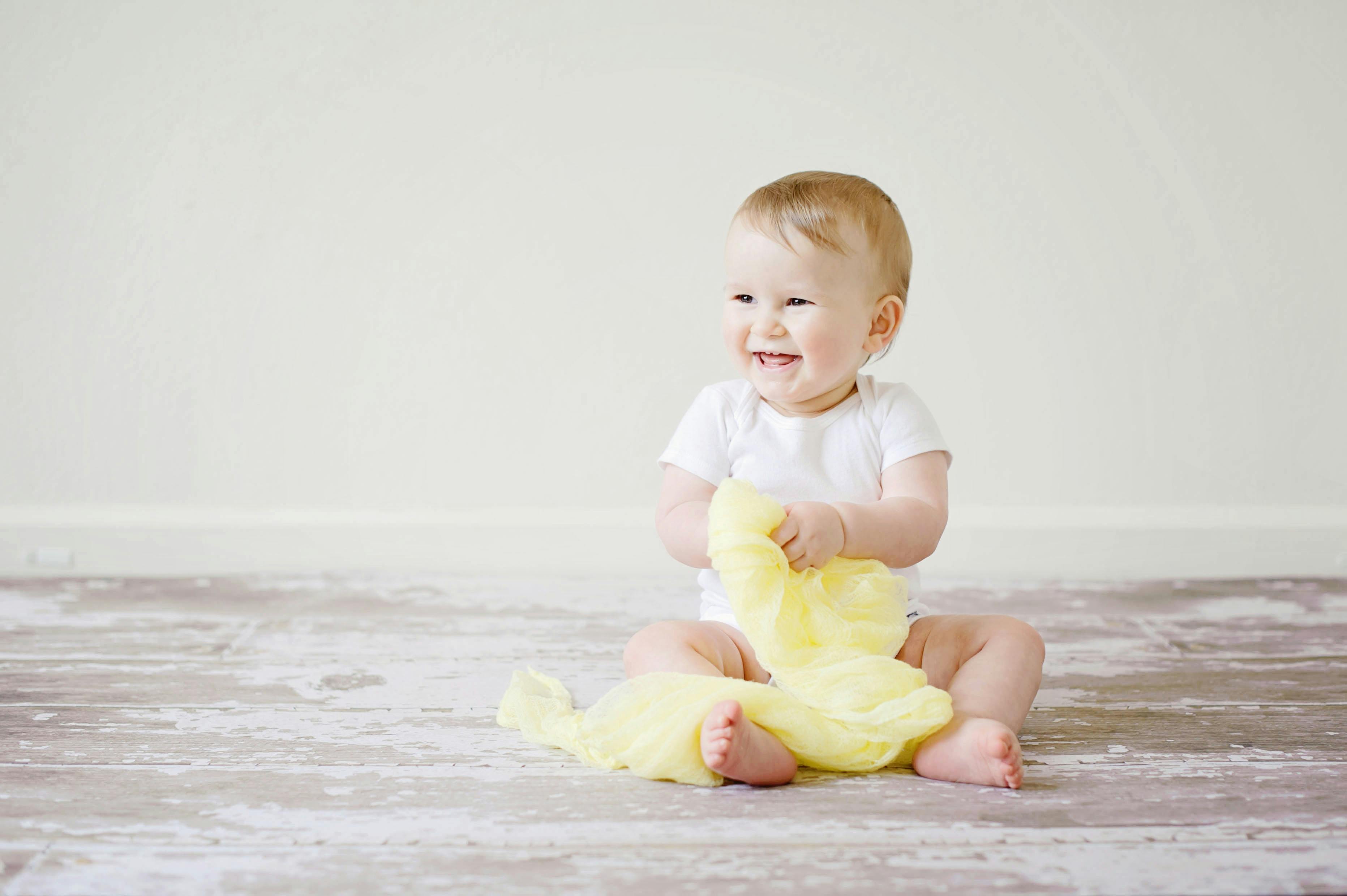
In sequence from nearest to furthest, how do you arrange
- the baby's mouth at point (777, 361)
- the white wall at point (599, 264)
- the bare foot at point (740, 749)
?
the bare foot at point (740, 749), the baby's mouth at point (777, 361), the white wall at point (599, 264)

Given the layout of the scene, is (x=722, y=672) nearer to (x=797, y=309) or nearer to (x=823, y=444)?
(x=823, y=444)

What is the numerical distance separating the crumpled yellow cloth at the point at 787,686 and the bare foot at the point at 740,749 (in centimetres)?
2

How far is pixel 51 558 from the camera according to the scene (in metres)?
1.85

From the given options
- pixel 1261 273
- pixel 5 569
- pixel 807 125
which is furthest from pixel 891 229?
pixel 5 569

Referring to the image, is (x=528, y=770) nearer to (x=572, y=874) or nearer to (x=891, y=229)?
(x=572, y=874)

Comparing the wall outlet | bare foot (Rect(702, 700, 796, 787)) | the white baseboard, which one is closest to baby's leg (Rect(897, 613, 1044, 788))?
bare foot (Rect(702, 700, 796, 787))

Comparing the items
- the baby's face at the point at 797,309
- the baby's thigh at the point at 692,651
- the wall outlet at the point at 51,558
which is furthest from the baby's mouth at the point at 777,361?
the wall outlet at the point at 51,558

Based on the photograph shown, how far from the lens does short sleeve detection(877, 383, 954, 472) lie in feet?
3.63

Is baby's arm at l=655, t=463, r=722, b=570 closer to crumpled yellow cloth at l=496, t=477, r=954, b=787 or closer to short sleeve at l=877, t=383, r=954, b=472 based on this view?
crumpled yellow cloth at l=496, t=477, r=954, b=787

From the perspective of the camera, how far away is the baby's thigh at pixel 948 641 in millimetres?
1063

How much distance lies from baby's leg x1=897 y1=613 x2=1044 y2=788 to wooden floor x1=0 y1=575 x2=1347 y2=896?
21 mm

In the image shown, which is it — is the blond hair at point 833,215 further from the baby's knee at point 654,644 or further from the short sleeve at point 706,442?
the baby's knee at point 654,644

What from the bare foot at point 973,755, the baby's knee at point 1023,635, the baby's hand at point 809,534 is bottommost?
the bare foot at point 973,755

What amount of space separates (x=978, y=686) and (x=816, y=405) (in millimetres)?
328
